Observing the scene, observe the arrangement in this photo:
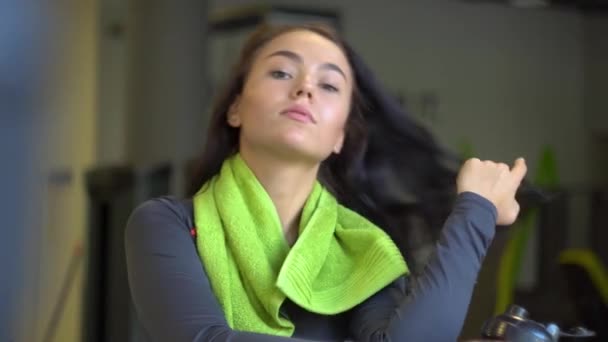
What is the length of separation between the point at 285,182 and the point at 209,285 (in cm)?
19

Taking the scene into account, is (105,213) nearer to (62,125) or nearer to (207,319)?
(62,125)

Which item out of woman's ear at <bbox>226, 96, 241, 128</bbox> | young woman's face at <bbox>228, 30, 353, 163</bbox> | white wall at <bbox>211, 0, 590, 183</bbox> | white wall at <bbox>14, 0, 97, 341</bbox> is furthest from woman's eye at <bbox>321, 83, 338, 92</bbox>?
white wall at <bbox>211, 0, 590, 183</bbox>

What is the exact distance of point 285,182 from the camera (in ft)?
3.77

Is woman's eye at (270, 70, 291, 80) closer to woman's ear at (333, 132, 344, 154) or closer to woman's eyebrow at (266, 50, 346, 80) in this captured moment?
woman's eyebrow at (266, 50, 346, 80)

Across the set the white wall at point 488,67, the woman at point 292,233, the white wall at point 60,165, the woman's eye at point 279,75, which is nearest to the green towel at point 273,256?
the woman at point 292,233

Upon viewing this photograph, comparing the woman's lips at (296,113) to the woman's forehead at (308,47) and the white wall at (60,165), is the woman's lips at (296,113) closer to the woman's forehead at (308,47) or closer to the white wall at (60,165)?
the woman's forehead at (308,47)

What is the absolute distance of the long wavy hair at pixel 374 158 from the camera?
4.10 ft

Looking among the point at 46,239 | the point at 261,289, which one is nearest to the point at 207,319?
the point at 261,289

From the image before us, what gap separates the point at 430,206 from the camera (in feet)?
4.50

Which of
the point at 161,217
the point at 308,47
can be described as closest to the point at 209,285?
the point at 161,217

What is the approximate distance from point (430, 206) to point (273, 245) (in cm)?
35

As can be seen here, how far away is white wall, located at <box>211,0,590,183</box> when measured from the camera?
5.64 meters

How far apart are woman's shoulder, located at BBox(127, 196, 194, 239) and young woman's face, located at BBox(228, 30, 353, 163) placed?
12cm

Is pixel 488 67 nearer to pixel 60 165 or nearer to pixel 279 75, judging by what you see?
pixel 60 165
